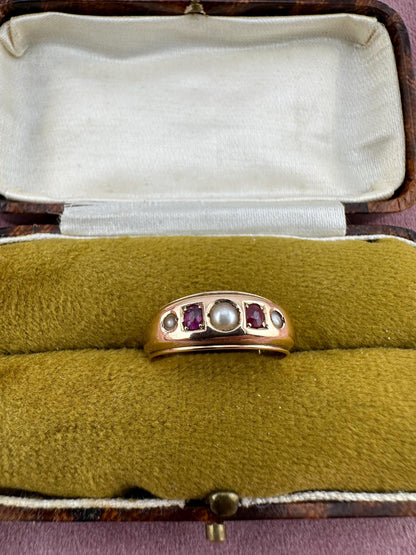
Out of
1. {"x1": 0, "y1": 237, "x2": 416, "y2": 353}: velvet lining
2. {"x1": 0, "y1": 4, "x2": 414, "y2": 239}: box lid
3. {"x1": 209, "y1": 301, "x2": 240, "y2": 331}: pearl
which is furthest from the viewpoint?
{"x1": 0, "y1": 4, "x2": 414, "y2": 239}: box lid

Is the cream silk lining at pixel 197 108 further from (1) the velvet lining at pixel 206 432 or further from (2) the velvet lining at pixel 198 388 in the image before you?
(1) the velvet lining at pixel 206 432

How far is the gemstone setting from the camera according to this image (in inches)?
15.0

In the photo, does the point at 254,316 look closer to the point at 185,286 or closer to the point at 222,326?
the point at 222,326

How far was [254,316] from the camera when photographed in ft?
1.22

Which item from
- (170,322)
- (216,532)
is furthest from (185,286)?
(216,532)

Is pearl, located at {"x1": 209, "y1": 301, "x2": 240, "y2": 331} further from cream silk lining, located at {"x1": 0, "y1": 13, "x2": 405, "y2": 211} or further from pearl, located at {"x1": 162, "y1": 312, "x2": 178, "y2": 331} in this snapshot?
cream silk lining, located at {"x1": 0, "y1": 13, "x2": 405, "y2": 211}

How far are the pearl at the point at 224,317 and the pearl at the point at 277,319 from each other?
1.5 inches

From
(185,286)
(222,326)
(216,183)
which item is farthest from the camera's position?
(216,183)

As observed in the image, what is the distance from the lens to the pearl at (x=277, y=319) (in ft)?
1.25

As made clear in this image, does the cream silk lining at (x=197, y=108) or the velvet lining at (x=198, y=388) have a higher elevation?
the cream silk lining at (x=197, y=108)

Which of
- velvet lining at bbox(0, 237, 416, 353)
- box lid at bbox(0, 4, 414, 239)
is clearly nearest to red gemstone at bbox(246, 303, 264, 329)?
velvet lining at bbox(0, 237, 416, 353)

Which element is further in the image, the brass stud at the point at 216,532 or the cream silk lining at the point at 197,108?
the cream silk lining at the point at 197,108

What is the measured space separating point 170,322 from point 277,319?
9 centimetres

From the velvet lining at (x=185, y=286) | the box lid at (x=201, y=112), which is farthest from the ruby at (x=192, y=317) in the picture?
the box lid at (x=201, y=112)
